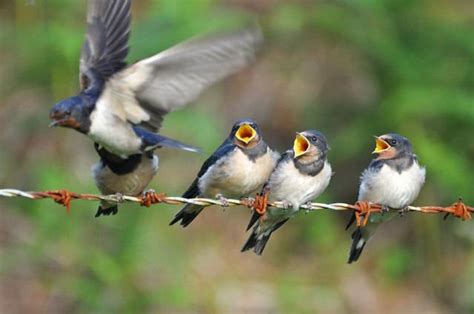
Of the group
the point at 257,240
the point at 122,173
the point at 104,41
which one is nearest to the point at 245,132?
the point at 257,240

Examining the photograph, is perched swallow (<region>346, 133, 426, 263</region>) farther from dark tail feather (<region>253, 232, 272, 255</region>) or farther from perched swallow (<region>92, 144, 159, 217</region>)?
perched swallow (<region>92, 144, 159, 217</region>)

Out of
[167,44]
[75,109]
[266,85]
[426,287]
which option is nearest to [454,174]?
[426,287]

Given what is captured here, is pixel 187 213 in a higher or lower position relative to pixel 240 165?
lower

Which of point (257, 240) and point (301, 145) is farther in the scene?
point (257, 240)

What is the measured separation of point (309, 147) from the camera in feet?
24.5

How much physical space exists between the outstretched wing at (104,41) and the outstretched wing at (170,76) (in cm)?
13

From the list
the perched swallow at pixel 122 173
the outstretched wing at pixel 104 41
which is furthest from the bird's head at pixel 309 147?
the outstretched wing at pixel 104 41

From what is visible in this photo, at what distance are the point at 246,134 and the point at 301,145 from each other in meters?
0.31

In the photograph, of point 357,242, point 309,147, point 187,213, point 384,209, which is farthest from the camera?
point 357,242

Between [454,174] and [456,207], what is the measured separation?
4634 mm

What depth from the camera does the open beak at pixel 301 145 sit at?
746 centimetres

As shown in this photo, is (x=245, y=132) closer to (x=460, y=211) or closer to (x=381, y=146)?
(x=381, y=146)

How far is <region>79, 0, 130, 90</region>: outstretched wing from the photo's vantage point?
8273 millimetres

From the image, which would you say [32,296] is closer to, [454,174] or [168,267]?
[168,267]
